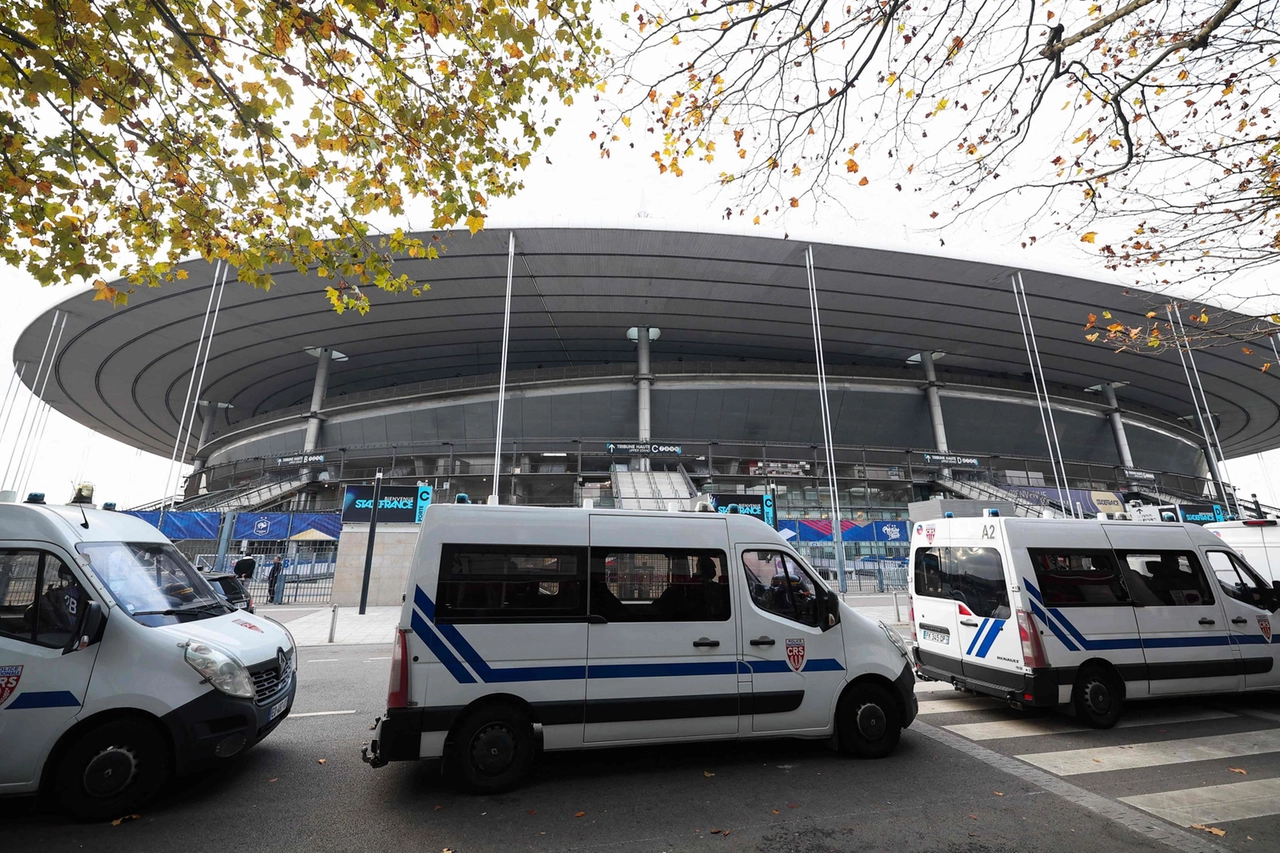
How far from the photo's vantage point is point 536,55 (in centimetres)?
582

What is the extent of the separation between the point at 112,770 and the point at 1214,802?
7.81m

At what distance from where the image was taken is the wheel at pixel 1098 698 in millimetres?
5746

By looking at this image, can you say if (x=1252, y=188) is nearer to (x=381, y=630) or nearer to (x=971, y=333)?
(x=381, y=630)

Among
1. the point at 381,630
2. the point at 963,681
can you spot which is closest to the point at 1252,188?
the point at 963,681

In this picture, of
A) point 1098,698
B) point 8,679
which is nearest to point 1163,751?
point 1098,698

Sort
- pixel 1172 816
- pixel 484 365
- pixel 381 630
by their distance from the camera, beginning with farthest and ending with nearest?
pixel 484 365 → pixel 381 630 → pixel 1172 816

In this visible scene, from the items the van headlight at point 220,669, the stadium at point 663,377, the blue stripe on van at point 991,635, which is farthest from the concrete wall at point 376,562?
the blue stripe on van at point 991,635

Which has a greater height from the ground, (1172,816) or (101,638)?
(101,638)

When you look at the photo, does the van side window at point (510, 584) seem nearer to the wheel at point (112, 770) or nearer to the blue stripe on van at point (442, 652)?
the blue stripe on van at point (442, 652)

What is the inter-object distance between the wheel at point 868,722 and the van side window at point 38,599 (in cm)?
612

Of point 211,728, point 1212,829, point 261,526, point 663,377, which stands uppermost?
point 663,377

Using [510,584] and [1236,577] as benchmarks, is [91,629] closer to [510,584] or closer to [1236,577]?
[510,584]

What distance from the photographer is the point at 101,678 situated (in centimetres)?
374

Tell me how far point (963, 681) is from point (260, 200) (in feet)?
32.9
